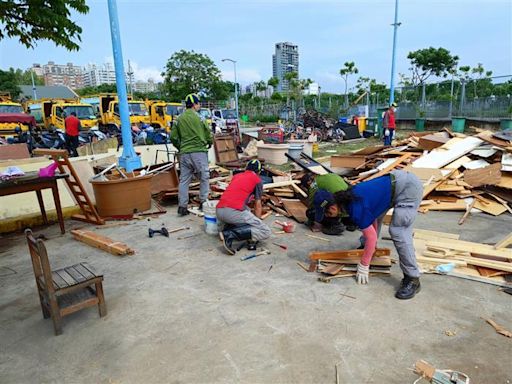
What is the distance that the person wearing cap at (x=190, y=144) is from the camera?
6.57 meters

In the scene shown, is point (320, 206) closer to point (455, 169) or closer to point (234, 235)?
point (234, 235)

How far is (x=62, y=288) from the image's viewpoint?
10.1 feet

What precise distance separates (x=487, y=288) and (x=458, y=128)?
1741cm

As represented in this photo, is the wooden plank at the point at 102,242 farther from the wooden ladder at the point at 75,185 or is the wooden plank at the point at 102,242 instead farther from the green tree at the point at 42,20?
the green tree at the point at 42,20

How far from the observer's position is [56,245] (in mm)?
5430

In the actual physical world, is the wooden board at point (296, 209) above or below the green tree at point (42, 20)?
below

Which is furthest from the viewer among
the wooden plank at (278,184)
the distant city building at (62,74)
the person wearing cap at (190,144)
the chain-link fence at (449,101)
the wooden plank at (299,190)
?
the distant city building at (62,74)

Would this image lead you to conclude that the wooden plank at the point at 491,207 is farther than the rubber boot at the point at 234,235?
Yes

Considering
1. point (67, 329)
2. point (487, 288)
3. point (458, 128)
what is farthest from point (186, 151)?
point (458, 128)

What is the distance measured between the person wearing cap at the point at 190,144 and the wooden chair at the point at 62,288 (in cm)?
335

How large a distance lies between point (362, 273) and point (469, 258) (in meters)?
1.49

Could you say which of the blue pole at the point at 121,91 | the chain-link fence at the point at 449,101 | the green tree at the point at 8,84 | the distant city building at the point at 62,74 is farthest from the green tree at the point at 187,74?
the distant city building at the point at 62,74

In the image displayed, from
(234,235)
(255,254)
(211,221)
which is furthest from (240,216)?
(211,221)

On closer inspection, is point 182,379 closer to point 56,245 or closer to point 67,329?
point 67,329
